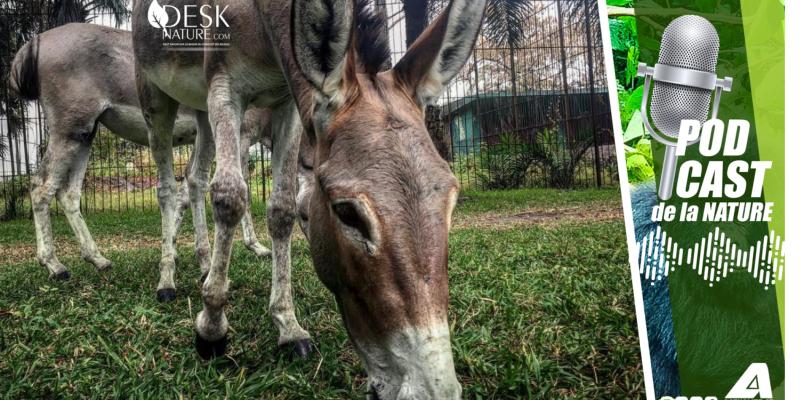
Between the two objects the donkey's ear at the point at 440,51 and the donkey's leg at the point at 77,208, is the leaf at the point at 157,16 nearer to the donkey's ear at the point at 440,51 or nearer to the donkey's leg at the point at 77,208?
the donkey's ear at the point at 440,51

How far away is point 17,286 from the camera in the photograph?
3.09m

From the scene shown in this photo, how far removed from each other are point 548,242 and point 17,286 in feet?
11.8

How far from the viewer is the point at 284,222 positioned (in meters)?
2.05

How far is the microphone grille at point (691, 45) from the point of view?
148 centimetres

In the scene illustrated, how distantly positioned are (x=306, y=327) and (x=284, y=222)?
0.44m

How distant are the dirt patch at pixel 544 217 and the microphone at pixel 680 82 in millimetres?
3518

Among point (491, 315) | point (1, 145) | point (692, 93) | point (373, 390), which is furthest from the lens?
point (1, 145)

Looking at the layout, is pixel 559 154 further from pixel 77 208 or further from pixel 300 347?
pixel 300 347

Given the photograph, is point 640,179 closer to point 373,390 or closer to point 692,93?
point 692,93

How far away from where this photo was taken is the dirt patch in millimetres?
5219

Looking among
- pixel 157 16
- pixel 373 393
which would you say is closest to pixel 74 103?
pixel 157 16

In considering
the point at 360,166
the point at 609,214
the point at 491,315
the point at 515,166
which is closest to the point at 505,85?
the point at 515,166

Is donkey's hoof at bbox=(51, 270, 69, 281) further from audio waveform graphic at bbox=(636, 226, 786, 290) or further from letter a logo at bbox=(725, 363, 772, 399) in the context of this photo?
letter a logo at bbox=(725, 363, 772, 399)

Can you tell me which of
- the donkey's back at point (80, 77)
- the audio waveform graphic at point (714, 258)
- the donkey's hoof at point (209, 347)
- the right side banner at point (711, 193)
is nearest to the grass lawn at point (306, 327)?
the donkey's hoof at point (209, 347)
